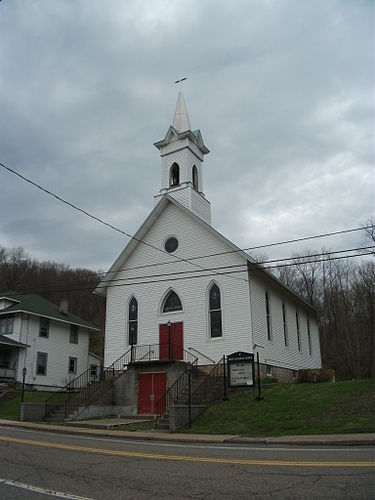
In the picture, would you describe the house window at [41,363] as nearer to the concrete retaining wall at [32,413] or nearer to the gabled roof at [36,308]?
the gabled roof at [36,308]

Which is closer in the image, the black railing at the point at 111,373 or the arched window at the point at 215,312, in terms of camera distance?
the black railing at the point at 111,373

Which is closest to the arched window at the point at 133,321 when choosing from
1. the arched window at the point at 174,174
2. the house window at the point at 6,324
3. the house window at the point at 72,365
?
the arched window at the point at 174,174

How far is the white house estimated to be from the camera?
3606cm

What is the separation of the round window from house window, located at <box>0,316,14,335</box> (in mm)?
18721

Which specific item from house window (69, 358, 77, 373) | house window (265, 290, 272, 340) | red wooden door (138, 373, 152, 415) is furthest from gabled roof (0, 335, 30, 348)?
house window (265, 290, 272, 340)

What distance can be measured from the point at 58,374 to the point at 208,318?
69.9ft

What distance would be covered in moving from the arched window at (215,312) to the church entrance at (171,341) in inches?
66.0

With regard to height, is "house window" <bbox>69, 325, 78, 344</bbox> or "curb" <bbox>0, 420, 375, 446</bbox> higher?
"house window" <bbox>69, 325, 78, 344</bbox>

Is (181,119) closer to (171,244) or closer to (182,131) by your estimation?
(182,131)

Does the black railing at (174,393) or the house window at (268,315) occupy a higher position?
the house window at (268,315)

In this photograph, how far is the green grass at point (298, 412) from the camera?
13.1m

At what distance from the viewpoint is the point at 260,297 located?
23453 mm

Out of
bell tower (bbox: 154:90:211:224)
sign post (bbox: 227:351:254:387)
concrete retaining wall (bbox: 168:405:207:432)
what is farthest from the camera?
bell tower (bbox: 154:90:211:224)

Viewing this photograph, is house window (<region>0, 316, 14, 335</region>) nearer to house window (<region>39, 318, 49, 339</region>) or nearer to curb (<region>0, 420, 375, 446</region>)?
house window (<region>39, 318, 49, 339</region>)
